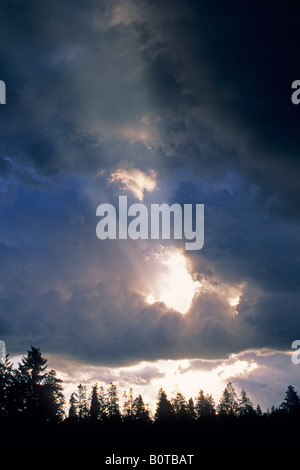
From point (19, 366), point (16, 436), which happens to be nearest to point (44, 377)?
point (19, 366)

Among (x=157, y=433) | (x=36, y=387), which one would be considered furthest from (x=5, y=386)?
(x=157, y=433)

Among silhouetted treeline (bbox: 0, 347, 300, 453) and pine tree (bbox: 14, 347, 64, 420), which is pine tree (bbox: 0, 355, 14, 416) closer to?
pine tree (bbox: 14, 347, 64, 420)

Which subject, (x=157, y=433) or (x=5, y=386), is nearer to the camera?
(x=157, y=433)

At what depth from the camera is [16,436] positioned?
54.6 ft

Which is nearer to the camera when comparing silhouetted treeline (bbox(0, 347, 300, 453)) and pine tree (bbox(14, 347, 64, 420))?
silhouetted treeline (bbox(0, 347, 300, 453))

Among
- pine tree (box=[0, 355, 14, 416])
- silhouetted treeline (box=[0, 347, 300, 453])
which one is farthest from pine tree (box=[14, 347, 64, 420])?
silhouetted treeline (box=[0, 347, 300, 453])

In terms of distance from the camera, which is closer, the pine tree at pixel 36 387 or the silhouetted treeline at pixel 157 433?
the silhouetted treeline at pixel 157 433

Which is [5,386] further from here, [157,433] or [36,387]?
[157,433]

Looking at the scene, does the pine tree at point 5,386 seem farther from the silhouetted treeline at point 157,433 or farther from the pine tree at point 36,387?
the silhouetted treeline at point 157,433

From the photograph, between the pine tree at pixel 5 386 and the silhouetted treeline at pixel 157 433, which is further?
the pine tree at pixel 5 386

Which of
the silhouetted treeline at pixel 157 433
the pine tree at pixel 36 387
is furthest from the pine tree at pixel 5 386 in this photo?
the silhouetted treeline at pixel 157 433

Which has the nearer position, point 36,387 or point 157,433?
point 157,433
